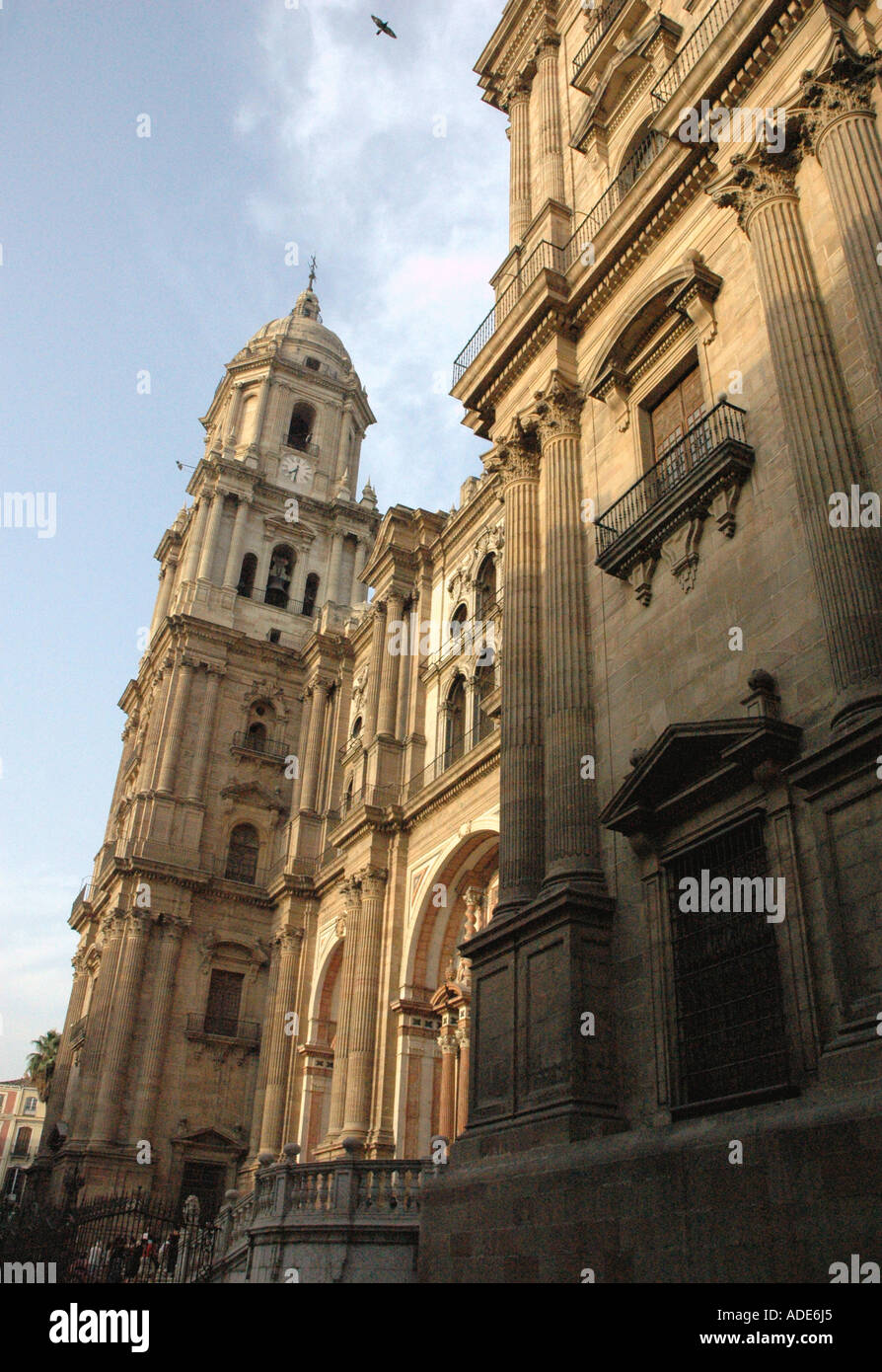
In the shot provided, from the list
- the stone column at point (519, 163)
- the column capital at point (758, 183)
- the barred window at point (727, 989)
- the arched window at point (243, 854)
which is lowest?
the barred window at point (727, 989)

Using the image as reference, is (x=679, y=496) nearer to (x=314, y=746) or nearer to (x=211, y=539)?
(x=314, y=746)

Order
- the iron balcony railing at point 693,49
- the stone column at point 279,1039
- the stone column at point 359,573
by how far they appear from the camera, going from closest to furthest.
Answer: the iron balcony railing at point 693,49 → the stone column at point 279,1039 → the stone column at point 359,573

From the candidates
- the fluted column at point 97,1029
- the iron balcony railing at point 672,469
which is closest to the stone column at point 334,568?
the fluted column at point 97,1029

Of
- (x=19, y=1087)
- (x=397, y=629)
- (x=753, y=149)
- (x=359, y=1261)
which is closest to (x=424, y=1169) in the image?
(x=359, y=1261)

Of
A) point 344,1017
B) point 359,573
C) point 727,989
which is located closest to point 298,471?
point 359,573

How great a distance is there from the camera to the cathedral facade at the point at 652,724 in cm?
982

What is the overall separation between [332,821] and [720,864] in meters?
23.9

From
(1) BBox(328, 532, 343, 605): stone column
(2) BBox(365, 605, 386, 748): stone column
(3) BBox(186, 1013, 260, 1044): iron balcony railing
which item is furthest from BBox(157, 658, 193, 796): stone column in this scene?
(2) BBox(365, 605, 386, 748): stone column

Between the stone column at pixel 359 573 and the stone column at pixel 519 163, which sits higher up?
the stone column at pixel 359 573

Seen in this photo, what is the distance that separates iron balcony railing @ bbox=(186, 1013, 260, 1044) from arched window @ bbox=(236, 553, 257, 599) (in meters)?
16.6

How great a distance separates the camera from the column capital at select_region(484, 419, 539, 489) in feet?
59.3

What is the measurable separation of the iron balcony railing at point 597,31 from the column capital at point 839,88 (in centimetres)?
915

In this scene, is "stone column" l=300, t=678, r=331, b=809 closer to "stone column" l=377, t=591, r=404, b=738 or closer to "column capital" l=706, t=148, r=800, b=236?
"stone column" l=377, t=591, r=404, b=738

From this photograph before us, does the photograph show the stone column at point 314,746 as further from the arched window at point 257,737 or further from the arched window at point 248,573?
the arched window at point 248,573
